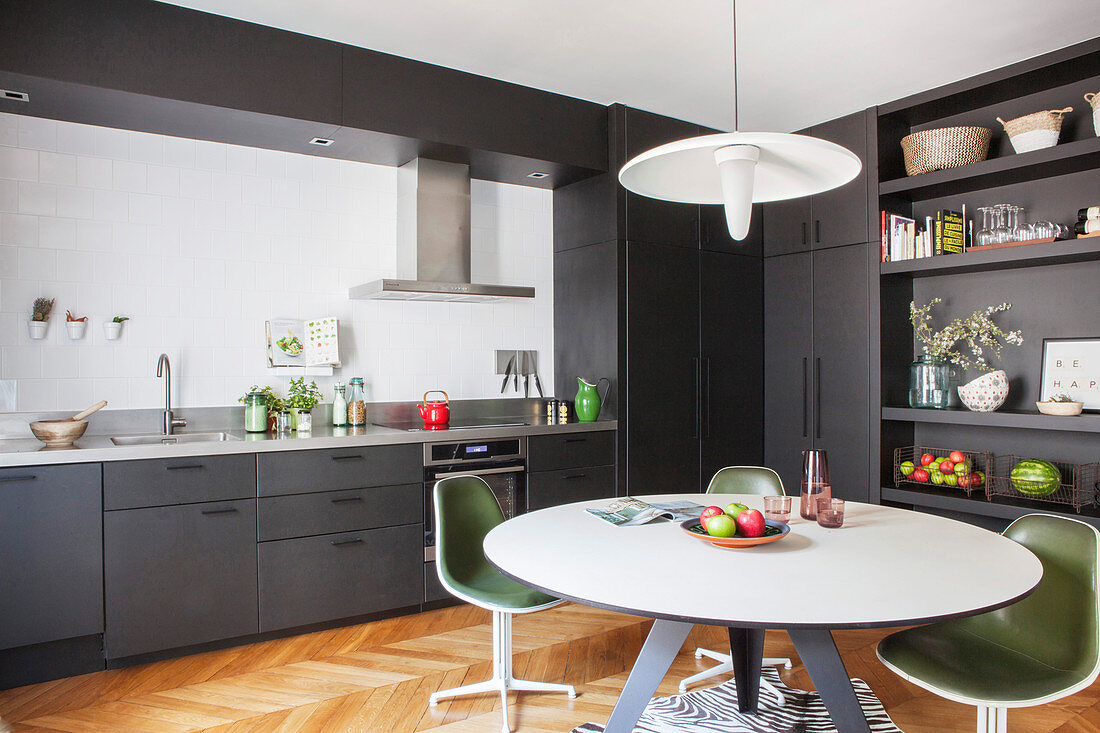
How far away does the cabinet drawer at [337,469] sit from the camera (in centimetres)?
314

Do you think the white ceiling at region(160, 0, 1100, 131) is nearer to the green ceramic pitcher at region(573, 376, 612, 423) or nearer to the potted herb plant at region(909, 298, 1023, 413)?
the potted herb plant at region(909, 298, 1023, 413)

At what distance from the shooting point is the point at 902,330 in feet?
13.8

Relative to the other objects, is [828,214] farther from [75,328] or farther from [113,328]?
[75,328]

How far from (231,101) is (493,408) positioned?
2.13m

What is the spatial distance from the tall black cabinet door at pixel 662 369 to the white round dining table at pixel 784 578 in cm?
Answer: 192

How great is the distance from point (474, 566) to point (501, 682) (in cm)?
41

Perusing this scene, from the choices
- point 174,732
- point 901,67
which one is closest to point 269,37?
point 174,732

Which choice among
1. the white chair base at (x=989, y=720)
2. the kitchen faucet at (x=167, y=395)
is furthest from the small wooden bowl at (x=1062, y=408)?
the kitchen faucet at (x=167, y=395)

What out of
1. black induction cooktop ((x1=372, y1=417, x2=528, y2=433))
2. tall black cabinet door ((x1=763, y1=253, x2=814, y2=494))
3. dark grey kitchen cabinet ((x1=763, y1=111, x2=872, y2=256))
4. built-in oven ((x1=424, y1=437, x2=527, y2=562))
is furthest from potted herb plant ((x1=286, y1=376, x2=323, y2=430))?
dark grey kitchen cabinet ((x1=763, y1=111, x2=872, y2=256))

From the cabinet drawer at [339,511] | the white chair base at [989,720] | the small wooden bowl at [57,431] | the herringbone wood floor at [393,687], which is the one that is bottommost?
the herringbone wood floor at [393,687]

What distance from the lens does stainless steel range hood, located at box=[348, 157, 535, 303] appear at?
388 centimetres

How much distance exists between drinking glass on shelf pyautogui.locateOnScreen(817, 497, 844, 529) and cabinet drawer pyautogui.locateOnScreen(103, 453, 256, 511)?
7.37 ft

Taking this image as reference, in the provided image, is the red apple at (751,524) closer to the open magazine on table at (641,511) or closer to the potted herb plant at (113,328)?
the open magazine on table at (641,511)

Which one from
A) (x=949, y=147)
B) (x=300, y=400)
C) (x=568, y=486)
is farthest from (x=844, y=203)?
(x=300, y=400)
